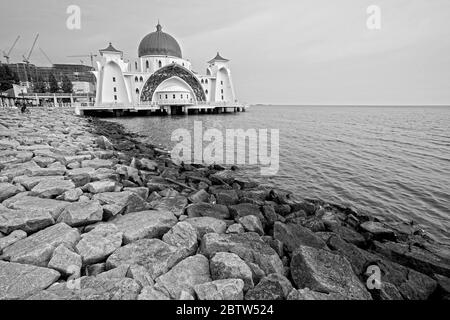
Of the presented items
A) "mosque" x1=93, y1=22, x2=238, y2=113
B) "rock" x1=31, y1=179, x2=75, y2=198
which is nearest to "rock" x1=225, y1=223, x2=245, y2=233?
"rock" x1=31, y1=179, x2=75, y2=198

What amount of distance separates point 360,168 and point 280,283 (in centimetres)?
1279

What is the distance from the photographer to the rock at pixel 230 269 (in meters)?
3.36

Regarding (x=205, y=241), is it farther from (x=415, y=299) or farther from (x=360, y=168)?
(x=360, y=168)

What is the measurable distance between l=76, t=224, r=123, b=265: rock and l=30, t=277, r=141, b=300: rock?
517 millimetres

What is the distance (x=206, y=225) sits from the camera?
5.01 m

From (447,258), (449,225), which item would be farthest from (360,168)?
(447,258)

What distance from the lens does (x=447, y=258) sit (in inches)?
210

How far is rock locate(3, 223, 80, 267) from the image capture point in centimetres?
354

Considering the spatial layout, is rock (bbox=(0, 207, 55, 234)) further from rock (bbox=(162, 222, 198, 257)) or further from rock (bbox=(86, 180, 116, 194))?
rock (bbox=(162, 222, 198, 257))

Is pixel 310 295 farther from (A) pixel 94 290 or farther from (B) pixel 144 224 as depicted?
(B) pixel 144 224

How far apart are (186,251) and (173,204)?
92.0 inches

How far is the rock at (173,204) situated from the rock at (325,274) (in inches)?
118

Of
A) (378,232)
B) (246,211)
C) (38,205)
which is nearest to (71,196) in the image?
(38,205)

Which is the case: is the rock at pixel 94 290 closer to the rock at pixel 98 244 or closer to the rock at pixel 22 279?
the rock at pixel 22 279
